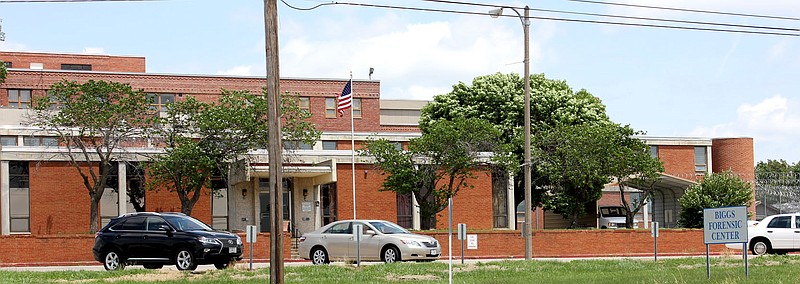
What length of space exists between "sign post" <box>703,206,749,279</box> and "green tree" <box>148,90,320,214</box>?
972 inches

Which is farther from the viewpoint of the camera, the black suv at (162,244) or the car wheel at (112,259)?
the car wheel at (112,259)

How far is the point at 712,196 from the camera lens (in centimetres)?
5316

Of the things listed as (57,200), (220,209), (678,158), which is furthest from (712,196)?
(57,200)

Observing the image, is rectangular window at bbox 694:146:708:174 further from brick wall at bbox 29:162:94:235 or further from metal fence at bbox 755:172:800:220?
brick wall at bbox 29:162:94:235

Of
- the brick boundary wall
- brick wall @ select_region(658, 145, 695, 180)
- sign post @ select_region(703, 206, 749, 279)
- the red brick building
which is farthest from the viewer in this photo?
brick wall @ select_region(658, 145, 695, 180)

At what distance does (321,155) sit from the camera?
1980 inches

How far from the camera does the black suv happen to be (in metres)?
28.1

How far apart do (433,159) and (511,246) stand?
6684 mm

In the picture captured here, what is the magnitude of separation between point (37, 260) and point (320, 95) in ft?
120

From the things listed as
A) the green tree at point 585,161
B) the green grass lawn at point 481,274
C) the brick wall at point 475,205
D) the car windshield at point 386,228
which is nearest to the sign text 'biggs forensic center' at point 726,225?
the green grass lawn at point 481,274

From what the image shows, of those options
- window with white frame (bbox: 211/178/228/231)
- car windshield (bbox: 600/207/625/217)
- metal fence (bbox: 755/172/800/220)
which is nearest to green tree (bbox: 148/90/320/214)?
window with white frame (bbox: 211/178/228/231)

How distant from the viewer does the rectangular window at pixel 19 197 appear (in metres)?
45.0

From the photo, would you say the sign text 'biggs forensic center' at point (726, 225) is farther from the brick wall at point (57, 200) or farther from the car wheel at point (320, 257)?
the brick wall at point (57, 200)

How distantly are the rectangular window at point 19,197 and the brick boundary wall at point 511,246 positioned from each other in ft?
35.1
